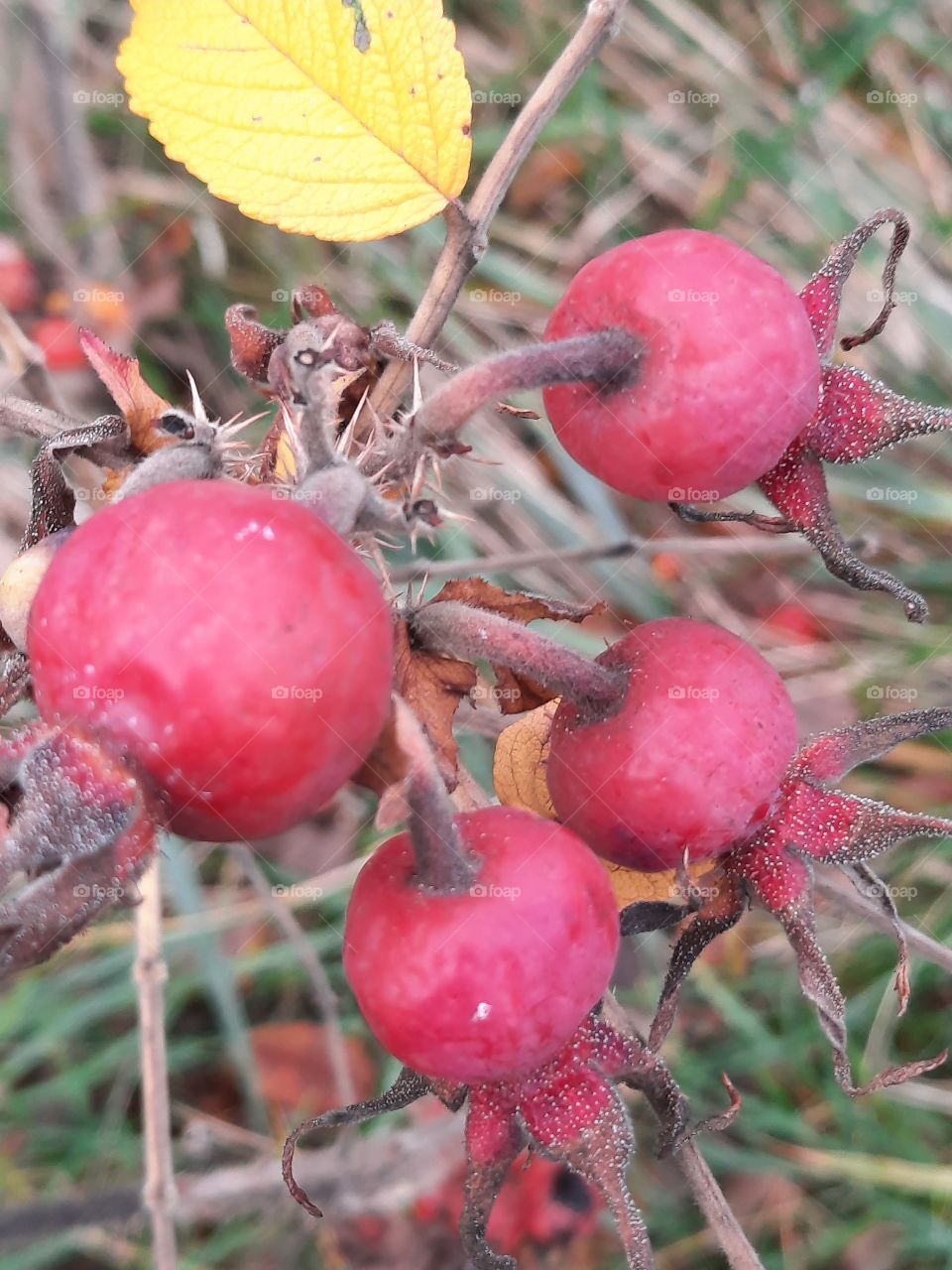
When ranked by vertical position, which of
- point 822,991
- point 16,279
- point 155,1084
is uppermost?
point 822,991

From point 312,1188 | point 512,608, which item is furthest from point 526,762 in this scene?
point 312,1188

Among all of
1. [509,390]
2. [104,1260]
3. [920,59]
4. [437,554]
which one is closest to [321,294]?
[509,390]

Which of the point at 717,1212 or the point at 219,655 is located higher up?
the point at 219,655

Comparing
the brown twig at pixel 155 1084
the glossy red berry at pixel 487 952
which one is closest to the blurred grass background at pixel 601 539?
the brown twig at pixel 155 1084

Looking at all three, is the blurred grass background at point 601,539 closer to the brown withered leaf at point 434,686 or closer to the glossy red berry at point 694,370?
the glossy red berry at point 694,370

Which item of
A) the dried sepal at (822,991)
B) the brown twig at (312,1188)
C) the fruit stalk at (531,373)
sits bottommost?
the brown twig at (312,1188)

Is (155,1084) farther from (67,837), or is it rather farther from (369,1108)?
(67,837)
